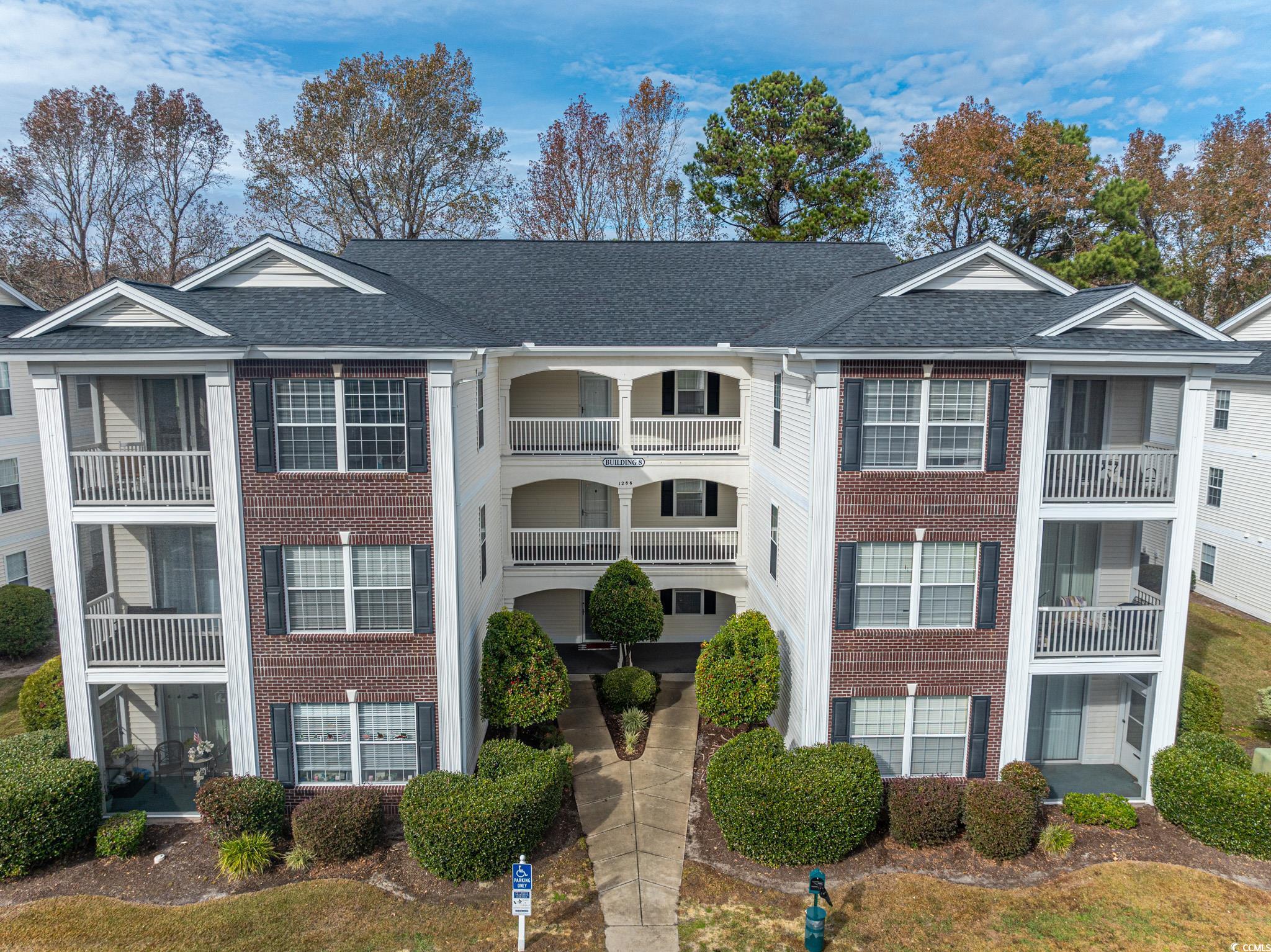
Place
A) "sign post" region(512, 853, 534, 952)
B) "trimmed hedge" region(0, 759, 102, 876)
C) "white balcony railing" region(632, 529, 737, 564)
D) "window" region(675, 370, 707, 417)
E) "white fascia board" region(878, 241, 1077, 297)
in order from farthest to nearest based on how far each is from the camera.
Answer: "window" region(675, 370, 707, 417), "white balcony railing" region(632, 529, 737, 564), "white fascia board" region(878, 241, 1077, 297), "trimmed hedge" region(0, 759, 102, 876), "sign post" region(512, 853, 534, 952)

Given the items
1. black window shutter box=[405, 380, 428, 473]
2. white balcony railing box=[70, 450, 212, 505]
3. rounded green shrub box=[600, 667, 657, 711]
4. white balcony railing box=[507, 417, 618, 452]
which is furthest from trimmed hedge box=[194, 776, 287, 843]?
white balcony railing box=[507, 417, 618, 452]

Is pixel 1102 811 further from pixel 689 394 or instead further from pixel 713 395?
pixel 689 394

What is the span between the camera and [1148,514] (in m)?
14.6

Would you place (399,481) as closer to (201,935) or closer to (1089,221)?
(201,935)

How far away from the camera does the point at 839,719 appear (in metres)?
14.7

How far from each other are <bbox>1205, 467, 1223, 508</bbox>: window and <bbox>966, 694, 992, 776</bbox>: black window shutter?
1978 cm

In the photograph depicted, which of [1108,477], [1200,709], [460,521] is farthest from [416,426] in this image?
[1200,709]

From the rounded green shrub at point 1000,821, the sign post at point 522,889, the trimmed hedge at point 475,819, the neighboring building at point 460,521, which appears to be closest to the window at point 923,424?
the neighboring building at point 460,521

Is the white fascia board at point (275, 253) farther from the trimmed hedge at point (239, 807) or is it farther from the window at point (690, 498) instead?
the window at point (690, 498)

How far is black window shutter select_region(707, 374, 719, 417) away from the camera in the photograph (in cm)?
2266

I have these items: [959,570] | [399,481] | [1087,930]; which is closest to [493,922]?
[399,481]

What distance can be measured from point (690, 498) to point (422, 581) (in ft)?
35.6

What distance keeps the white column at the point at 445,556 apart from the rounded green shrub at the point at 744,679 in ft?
17.5

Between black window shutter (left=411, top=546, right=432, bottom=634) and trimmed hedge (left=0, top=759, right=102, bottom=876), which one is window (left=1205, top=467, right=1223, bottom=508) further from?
trimmed hedge (left=0, top=759, right=102, bottom=876)
